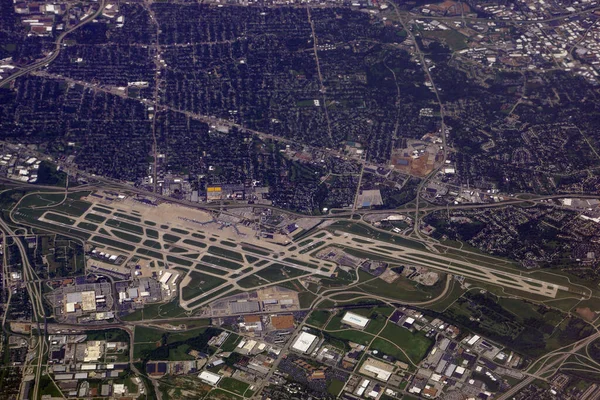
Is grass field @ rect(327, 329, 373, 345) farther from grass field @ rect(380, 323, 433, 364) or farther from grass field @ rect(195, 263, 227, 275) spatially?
grass field @ rect(195, 263, 227, 275)

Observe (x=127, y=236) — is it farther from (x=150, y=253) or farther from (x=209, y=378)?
(x=209, y=378)

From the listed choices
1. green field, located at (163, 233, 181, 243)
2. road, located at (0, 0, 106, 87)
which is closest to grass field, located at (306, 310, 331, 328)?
green field, located at (163, 233, 181, 243)

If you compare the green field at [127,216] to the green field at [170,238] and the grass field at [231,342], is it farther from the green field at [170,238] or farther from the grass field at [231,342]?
the grass field at [231,342]

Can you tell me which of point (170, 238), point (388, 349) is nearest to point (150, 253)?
point (170, 238)

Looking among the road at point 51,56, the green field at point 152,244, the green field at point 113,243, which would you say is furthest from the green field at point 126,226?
the road at point 51,56

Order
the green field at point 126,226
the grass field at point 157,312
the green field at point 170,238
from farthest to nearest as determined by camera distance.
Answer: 1. the green field at point 126,226
2. the green field at point 170,238
3. the grass field at point 157,312
